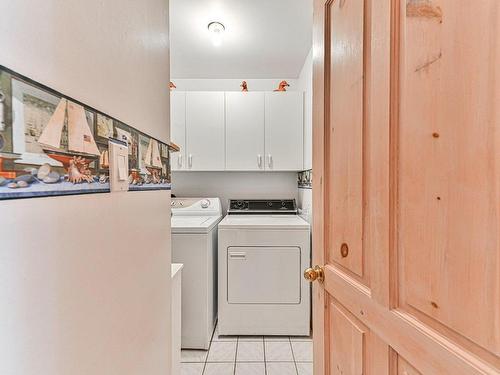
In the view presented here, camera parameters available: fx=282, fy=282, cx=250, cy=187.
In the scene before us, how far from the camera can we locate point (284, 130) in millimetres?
2814

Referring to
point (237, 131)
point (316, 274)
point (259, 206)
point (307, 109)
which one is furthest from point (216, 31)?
point (316, 274)

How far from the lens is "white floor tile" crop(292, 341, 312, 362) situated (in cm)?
199

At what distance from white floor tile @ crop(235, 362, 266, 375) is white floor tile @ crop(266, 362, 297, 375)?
4 centimetres

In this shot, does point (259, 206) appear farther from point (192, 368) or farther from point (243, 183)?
point (192, 368)

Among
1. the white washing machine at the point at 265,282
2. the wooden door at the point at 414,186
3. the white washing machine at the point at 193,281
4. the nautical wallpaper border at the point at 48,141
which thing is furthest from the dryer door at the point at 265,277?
the nautical wallpaper border at the point at 48,141

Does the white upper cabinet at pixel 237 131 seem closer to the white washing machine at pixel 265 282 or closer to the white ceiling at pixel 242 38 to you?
the white ceiling at pixel 242 38

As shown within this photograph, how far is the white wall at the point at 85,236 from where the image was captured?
0.39m

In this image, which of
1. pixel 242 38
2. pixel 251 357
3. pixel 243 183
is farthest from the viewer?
pixel 243 183

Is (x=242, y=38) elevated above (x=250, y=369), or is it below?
above

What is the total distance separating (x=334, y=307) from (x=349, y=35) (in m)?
0.89

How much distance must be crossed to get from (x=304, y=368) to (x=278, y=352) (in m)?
0.23

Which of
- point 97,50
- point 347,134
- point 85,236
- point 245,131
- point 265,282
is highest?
point 245,131

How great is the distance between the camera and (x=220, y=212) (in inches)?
117

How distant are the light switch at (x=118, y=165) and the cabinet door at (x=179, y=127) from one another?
214cm
